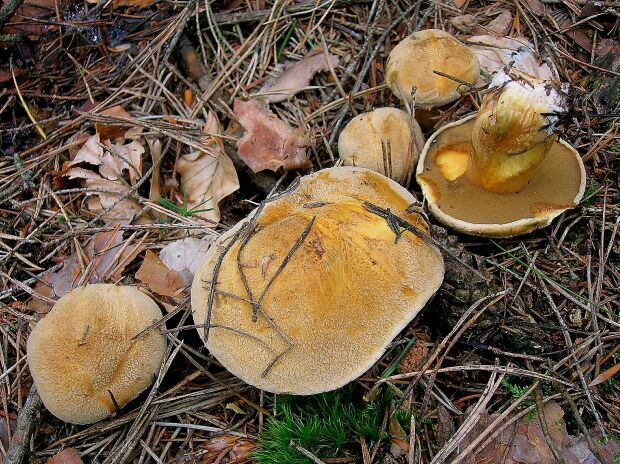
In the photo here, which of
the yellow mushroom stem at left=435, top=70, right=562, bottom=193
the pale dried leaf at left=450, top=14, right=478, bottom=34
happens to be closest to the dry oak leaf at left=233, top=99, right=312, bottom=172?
the yellow mushroom stem at left=435, top=70, right=562, bottom=193

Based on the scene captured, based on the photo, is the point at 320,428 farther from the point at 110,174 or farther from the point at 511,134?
the point at 110,174

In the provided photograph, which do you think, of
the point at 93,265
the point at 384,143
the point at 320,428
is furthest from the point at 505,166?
the point at 93,265

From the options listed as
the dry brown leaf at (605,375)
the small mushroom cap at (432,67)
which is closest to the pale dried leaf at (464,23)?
the small mushroom cap at (432,67)

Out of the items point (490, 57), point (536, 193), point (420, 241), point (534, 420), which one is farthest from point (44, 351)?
point (490, 57)

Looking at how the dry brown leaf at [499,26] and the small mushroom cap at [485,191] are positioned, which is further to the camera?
the dry brown leaf at [499,26]

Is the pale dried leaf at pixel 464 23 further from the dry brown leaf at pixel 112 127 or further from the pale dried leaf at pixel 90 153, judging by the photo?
the pale dried leaf at pixel 90 153

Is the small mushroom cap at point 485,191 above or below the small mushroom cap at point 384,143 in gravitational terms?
below

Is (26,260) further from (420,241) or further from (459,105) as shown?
(459,105)

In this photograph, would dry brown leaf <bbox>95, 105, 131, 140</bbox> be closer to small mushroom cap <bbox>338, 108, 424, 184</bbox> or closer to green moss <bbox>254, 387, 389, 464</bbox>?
small mushroom cap <bbox>338, 108, 424, 184</bbox>
